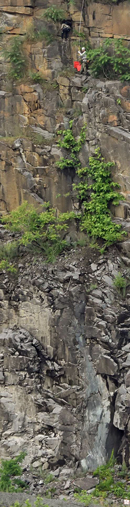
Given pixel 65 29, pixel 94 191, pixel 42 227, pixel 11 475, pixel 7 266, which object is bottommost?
pixel 11 475

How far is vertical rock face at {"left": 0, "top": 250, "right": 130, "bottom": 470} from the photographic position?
19906 millimetres

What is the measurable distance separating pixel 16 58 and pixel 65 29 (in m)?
1.79

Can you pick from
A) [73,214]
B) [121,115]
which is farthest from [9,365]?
[121,115]

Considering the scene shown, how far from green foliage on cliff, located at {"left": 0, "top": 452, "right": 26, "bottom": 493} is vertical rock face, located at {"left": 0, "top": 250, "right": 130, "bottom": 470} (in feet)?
1.81

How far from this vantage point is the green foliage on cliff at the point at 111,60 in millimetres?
21578

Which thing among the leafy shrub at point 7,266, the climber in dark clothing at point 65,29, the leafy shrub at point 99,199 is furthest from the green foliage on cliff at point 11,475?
the climber in dark clothing at point 65,29

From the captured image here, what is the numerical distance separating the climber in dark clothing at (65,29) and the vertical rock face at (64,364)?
698cm

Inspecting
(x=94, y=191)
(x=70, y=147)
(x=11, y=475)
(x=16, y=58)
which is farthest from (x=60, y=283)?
(x=16, y=58)

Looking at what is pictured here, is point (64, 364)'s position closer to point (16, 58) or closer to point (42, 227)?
point (42, 227)

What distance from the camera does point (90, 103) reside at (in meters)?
21.5

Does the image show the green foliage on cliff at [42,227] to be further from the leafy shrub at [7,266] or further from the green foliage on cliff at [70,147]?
the green foliage on cliff at [70,147]

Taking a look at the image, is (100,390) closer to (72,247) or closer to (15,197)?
(72,247)

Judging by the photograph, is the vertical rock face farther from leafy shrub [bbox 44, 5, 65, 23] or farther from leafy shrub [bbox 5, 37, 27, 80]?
leafy shrub [bbox 44, 5, 65, 23]

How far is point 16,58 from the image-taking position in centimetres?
2261
